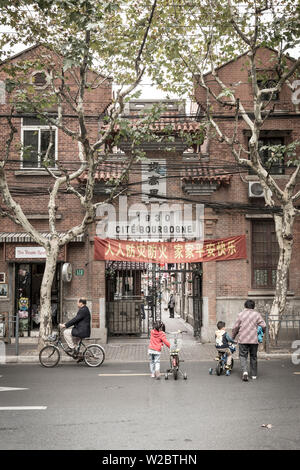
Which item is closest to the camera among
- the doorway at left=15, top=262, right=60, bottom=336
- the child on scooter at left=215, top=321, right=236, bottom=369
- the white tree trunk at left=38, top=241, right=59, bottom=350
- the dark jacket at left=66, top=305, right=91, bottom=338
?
the child on scooter at left=215, top=321, right=236, bottom=369

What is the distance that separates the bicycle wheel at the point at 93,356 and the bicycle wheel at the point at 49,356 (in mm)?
723

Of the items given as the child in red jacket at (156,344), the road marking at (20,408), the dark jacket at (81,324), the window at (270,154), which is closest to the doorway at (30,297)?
Answer: the dark jacket at (81,324)

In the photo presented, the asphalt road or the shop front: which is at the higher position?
the shop front

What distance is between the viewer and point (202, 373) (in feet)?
38.0

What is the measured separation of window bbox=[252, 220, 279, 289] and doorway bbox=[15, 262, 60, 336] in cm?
716

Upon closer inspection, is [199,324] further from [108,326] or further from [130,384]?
[130,384]

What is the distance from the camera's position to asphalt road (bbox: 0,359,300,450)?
6289 mm

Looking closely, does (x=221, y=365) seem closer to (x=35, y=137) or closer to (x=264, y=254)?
(x=264, y=254)

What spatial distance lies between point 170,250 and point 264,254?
139 inches

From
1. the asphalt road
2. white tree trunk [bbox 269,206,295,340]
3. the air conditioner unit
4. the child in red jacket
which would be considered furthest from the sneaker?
the air conditioner unit

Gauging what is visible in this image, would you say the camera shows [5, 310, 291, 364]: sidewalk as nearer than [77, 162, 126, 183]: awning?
Yes

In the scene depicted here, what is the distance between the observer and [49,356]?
498 inches

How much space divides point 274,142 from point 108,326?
9.27m

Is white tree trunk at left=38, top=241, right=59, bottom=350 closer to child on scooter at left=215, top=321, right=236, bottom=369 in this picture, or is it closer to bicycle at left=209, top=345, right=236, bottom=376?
bicycle at left=209, top=345, right=236, bottom=376
